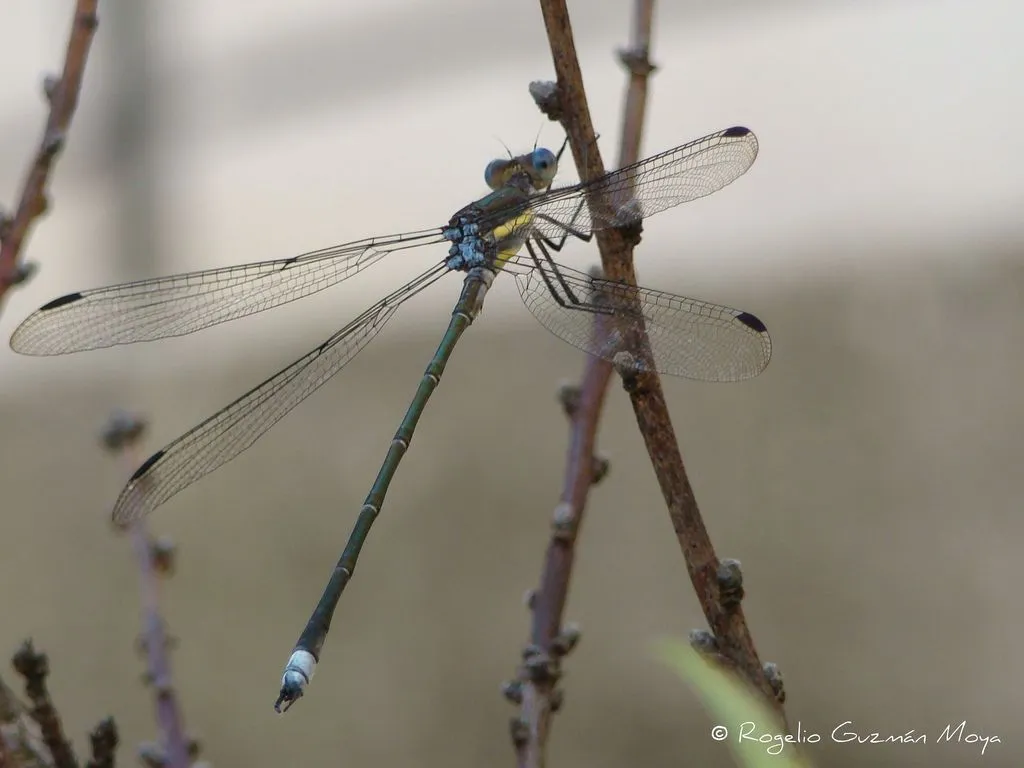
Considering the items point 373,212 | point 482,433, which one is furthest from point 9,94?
point 482,433

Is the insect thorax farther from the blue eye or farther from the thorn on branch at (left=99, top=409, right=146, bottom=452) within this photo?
the thorn on branch at (left=99, top=409, right=146, bottom=452)

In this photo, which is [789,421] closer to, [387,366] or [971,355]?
[971,355]

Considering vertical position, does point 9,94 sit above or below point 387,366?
above

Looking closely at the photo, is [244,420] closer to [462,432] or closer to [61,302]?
[61,302]

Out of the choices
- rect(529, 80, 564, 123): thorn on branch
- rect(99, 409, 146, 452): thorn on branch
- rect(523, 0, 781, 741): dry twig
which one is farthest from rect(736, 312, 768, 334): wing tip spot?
rect(99, 409, 146, 452): thorn on branch

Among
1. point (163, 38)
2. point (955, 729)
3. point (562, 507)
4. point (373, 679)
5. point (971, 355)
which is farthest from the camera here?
point (163, 38)

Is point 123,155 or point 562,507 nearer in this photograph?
point 562,507

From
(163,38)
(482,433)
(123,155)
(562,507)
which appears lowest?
(562,507)
